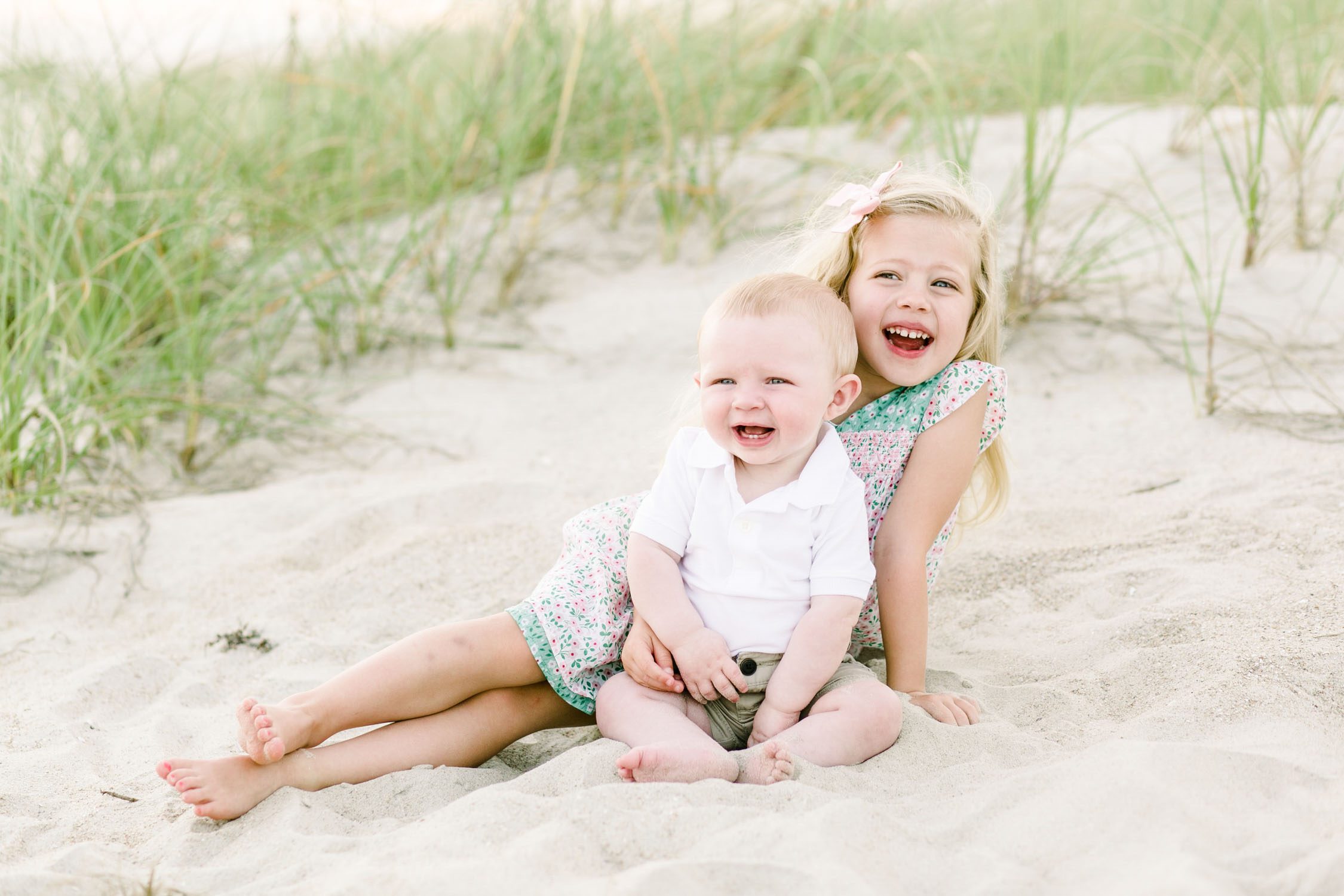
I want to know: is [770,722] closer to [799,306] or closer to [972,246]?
[799,306]

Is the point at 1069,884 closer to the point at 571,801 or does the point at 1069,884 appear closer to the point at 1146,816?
the point at 1146,816

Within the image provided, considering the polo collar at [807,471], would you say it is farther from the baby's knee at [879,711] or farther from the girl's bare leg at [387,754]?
the girl's bare leg at [387,754]

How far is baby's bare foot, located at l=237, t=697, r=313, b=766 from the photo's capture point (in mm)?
1939

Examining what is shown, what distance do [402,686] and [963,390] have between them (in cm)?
120

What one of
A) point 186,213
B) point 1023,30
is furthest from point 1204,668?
point 1023,30

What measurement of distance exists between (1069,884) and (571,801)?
69 centimetres

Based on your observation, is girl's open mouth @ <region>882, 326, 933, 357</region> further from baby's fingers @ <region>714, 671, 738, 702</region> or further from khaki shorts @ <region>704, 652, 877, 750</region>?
baby's fingers @ <region>714, 671, 738, 702</region>

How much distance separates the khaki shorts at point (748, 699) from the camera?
6.73 ft

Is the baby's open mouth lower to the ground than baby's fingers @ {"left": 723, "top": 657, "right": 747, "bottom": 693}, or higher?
higher

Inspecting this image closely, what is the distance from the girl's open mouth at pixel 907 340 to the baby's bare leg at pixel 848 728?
26.0 inches

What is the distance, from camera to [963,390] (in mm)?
2338

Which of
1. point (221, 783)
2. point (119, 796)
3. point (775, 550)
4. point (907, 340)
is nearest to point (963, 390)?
point (907, 340)

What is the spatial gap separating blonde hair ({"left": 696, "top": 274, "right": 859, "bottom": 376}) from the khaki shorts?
0.53m

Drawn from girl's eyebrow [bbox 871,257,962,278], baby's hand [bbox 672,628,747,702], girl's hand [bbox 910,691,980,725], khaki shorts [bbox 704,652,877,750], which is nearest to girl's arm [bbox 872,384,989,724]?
girl's hand [bbox 910,691,980,725]
